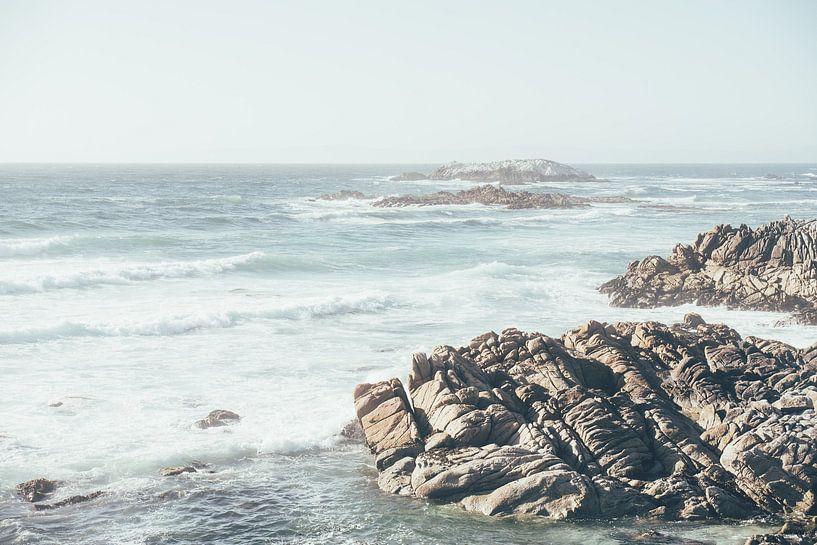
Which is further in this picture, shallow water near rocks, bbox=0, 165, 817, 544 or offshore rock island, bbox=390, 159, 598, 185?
offshore rock island, bbox=390, 159, 598, 185

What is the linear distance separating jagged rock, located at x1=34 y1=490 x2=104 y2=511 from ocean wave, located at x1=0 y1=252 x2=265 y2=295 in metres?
25.9

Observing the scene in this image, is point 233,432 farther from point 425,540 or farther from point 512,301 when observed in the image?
point 512,301

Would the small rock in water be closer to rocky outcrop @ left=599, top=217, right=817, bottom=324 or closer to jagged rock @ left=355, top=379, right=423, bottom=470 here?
jagged rock @ left=355, top=379, right=423, bottom=470

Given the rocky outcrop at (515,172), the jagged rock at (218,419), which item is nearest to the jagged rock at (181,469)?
the jagged rock at (218,419)

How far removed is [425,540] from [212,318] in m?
20.4

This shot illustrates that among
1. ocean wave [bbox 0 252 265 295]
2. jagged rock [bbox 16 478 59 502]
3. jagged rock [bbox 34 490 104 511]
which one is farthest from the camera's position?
ocean wave [bbox 0 252 265 295]

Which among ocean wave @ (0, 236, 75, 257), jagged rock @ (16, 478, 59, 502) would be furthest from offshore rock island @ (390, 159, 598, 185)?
jagged rock @ (16, 478, 59, 502)

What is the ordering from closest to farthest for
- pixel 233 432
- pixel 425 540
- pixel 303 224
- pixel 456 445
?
pixel 425 540, pixel 456 445, pixel 233 432, pixel 303 224

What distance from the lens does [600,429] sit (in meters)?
17.8

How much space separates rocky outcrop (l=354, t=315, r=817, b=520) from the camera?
1619cm

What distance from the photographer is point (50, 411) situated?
21578mm

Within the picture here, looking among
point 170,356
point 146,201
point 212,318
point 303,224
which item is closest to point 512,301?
point 212,318

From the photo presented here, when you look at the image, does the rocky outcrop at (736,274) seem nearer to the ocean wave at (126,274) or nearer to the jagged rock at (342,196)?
the ocean wave at (126,274)

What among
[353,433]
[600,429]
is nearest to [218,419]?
[353,433]
